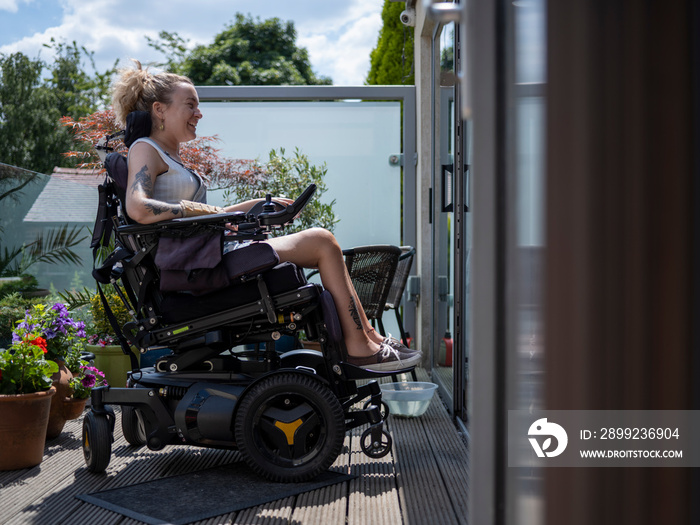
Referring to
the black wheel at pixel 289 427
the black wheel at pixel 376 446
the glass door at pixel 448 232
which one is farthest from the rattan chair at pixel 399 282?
the black wheel at pixel 289 427

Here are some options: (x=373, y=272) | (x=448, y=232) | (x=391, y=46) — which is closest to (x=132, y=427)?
(x=373, y=272)

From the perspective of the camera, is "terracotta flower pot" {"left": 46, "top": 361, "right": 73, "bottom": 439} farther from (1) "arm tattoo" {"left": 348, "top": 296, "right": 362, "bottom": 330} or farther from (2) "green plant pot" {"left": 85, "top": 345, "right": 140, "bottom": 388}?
(1) "arm tattoo" {"left": 348, "top": 296, "right": 362, "bottom": 330}

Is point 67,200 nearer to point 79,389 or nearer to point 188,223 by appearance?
point 79,389

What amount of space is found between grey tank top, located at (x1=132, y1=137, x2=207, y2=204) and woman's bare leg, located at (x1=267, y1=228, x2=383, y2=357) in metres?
0.38

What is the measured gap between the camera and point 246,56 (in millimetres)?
25797

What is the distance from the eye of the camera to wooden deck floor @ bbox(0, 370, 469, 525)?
72.9 inches

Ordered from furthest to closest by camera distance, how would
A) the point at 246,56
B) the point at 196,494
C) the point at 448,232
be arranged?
1. the point at 246,56
2. the point at 448,232
3. the point at 196,494

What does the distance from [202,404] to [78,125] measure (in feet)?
11.7

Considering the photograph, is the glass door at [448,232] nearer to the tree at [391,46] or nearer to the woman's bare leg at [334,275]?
the woman's bare leg at [334,275]

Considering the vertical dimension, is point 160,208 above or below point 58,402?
above

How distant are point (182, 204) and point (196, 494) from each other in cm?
91

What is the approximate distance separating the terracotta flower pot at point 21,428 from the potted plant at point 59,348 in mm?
395

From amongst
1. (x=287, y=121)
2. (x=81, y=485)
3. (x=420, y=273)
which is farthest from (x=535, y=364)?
(x=287, y=121)

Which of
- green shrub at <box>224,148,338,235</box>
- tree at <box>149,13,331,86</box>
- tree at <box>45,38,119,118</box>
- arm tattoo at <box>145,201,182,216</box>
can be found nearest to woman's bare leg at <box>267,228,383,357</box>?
arm tattoo at <box>145,201,182,216</box>
